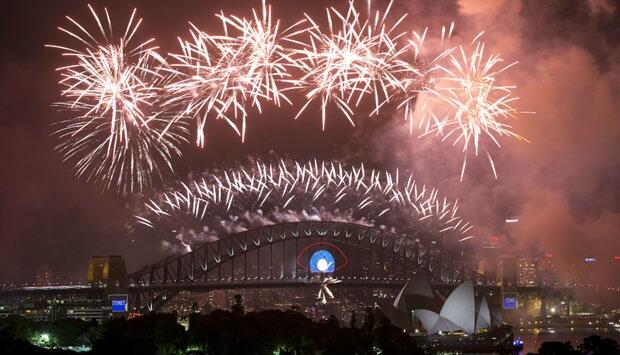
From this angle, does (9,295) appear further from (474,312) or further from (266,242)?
(474,312)

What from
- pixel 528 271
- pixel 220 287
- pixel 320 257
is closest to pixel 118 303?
pixel 220 287

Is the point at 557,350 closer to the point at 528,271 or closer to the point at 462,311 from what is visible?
the point at 462,311

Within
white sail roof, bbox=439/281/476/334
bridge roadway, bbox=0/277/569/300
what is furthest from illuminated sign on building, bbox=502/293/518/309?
white sail roof, bbox=439/281/476/334

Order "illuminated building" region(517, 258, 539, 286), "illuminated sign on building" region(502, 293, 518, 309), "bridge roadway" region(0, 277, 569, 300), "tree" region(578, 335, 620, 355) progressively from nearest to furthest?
"tree" region(578, 335, 620, 355) < "bridge roadway" region(0, 277, 569, 300) < "illuminated sign on building" region(502, 293, 518, 309) < "illuminated building" region(517, 258, 539, 286)

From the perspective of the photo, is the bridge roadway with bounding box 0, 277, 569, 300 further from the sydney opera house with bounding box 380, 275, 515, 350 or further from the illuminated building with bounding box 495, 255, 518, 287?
the sydney opera house with bounding box 380, 275, 515, 350

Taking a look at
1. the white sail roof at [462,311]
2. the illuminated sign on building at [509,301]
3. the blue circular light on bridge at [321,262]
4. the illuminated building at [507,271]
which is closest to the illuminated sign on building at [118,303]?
the blue circular light on bridge at [321,262]
